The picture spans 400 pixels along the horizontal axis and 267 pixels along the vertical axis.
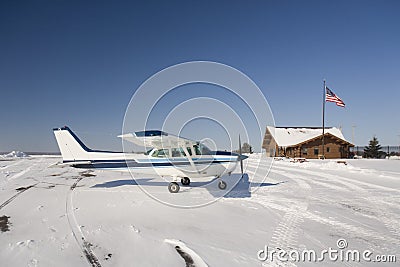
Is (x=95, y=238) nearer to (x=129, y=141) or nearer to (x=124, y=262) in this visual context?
(x=124, y=262)

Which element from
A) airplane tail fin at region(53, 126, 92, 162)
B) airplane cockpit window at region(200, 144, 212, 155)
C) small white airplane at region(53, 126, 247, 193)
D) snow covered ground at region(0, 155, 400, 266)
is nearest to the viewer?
snow covered ground at region(0, 155, 400, 266)

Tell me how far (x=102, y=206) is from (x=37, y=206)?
198 cm

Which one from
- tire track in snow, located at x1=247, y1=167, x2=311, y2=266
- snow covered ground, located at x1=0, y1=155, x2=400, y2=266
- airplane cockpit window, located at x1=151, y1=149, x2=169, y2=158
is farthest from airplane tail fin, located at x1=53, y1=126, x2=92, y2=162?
tire track in snow, located at x1=247, y1=167, x2=311, y2=266

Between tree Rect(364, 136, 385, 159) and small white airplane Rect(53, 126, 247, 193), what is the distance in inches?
1556

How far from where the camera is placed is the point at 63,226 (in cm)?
491

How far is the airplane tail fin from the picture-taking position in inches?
423

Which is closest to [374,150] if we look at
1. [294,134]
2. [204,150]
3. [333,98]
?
[294,134]

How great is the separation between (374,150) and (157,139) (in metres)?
43.8

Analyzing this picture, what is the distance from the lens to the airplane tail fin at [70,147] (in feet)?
35.2

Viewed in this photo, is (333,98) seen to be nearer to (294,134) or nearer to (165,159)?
(294,134)

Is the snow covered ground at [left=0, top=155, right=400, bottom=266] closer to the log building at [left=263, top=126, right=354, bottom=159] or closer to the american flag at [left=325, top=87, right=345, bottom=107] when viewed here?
the american flag at [left=325, top=87, right=345, bottom=107]

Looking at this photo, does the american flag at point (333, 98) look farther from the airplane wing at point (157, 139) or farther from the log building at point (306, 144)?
the airplane wing at point (157, 139)

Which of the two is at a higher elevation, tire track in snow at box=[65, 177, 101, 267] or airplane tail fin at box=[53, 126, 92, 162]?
airplane tail fin at box=[53, 126, 92, 162]

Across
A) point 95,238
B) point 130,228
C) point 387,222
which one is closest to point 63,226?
point 95,238
